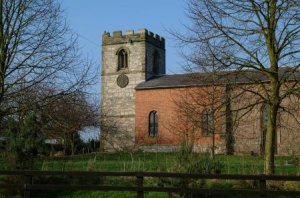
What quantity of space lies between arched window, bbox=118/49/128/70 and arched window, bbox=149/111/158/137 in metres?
8.02

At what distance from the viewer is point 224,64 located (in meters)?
15.6

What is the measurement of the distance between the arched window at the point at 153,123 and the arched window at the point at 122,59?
316 inches

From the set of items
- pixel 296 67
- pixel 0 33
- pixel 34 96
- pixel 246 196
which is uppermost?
pixel 0 33

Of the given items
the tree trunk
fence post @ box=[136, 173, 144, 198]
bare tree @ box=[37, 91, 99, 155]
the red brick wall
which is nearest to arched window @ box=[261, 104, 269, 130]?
the tree trunk

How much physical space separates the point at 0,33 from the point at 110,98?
3662cm

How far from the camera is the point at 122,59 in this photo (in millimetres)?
52656

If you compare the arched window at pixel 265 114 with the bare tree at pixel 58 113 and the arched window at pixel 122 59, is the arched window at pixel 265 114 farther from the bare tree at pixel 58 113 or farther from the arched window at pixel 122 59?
Result: the arched window at pixel 122 59

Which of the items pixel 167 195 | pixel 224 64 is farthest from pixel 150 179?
pixel 224 64

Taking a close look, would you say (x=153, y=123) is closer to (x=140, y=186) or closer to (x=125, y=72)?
(x=125, y=72)

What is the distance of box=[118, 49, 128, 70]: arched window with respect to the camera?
172ft

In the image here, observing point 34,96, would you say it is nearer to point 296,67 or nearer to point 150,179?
point 150,179

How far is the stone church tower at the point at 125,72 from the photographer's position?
1951 inches

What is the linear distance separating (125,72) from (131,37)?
4002 mm

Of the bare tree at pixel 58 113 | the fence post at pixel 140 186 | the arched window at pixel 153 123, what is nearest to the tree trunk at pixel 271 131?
the bare tree at pixel 58 113
